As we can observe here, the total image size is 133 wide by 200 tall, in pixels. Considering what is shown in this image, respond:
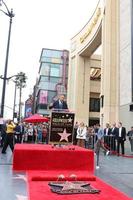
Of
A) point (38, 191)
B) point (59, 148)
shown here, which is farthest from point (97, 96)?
point (38, 191)

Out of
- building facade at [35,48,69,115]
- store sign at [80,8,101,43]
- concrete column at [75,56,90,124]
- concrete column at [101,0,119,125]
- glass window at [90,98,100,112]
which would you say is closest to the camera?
concrete column at [101,0,119,125]

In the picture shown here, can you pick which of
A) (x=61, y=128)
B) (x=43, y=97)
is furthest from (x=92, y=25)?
(x=43, y=97)

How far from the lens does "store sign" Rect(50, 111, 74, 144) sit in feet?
35.5

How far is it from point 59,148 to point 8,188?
3.25 m

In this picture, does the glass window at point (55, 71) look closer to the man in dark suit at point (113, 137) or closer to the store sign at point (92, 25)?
the store sign at point (92, 25)

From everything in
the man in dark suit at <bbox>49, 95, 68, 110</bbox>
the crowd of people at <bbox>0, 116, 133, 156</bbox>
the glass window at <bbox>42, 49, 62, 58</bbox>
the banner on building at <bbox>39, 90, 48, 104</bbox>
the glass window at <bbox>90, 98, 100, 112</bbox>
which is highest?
the glass window at <bbox>42, 49, 62, 58</bbox>

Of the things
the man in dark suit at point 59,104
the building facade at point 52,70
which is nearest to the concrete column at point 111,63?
the man in dark suit at point 59,104

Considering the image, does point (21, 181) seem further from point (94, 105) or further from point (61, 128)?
point (94, 105)

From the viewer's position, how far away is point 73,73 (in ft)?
166

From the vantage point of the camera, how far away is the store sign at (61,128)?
426 inches

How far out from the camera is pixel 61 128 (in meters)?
10.9

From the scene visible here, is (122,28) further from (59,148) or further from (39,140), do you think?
(59,148)

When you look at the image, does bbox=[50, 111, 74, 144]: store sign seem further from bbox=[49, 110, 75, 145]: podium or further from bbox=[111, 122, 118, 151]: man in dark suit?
bbox=[111, 122, 118, 151]: man in dark suit

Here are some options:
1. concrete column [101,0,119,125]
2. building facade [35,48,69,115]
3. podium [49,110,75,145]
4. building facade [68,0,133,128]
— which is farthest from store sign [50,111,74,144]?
building facade [35,48,69,115]
